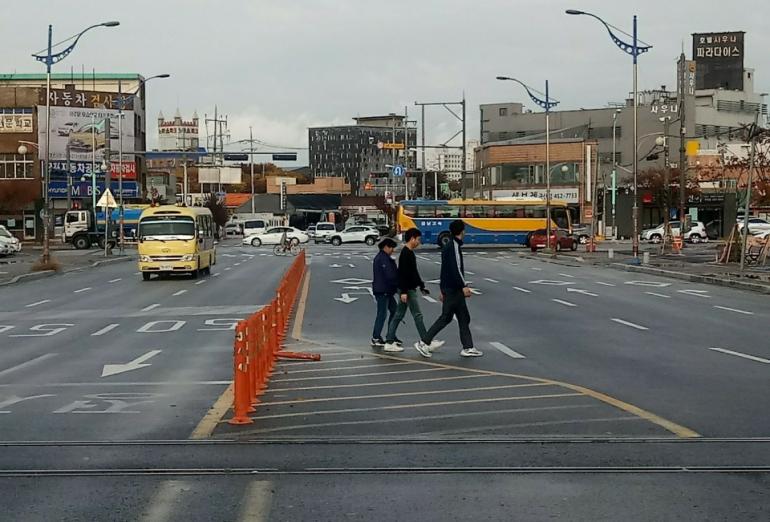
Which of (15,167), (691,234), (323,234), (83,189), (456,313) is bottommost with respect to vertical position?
(323,234)

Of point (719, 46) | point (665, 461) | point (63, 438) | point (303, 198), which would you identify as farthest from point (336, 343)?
point (303, 198)

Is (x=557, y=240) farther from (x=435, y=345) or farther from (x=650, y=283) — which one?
(x=435, y=345)

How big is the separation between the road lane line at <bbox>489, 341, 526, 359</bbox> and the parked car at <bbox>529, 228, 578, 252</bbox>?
46551 millimetres

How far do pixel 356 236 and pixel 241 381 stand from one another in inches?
3035

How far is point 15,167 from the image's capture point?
297 feet

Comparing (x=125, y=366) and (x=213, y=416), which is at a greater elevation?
(x=213, y=416)

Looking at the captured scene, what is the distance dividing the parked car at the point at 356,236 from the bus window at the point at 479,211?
1465 cm

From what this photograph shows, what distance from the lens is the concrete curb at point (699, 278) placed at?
30.3 meters

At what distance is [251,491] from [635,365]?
8003 mm

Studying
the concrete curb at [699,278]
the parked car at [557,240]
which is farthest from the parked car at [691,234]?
the concrete curb at [699,278]

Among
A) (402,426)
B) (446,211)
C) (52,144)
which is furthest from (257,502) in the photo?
(52,144)

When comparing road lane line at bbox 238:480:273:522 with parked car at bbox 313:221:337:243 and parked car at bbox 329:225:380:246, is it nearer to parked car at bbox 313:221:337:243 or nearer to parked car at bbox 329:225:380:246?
parked car at bbox 329:225:380:246

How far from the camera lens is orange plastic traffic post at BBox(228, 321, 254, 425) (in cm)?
970

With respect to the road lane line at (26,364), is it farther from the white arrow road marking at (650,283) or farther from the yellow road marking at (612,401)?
the white arrow road marking at (650,283)
